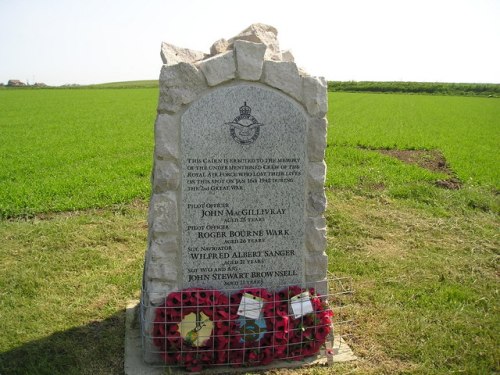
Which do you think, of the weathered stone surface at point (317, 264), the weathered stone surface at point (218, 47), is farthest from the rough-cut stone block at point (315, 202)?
the weathered stone surface at point (218, 47)

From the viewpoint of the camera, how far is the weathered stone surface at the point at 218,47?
193 inches

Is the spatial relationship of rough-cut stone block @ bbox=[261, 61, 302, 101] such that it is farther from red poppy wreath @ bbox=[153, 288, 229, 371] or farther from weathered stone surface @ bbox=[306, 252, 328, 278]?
red poppy wreath @ bbox=[153, 288, 229, 371]

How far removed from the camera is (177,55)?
4.75m

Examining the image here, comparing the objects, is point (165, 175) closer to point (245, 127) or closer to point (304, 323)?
point (245, 127)

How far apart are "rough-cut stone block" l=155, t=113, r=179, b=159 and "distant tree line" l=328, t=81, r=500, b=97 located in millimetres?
62492

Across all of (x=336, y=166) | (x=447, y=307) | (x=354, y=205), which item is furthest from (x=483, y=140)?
(x=447, y=307)

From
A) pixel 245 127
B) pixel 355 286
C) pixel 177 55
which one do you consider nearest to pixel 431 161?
pixel 355 286

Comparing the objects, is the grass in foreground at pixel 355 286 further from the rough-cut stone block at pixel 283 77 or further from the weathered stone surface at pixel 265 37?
the weathered stone surface at pixel 265 37

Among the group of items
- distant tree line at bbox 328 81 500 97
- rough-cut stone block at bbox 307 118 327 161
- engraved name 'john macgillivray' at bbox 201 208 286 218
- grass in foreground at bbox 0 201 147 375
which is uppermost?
distant tree line at bbox 328 81 500 97

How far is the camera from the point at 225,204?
15.4 ft

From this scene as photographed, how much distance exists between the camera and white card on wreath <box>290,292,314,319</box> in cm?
477

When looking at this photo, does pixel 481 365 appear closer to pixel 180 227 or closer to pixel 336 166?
pixel 180 227

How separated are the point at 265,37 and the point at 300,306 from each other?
2657mm

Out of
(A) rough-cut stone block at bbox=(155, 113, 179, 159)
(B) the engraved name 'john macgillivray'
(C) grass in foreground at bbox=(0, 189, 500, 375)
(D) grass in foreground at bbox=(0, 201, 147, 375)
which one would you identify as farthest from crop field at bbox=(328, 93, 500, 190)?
(A) rough-cut stone block at bbox=(155, 113, 179, 159)
